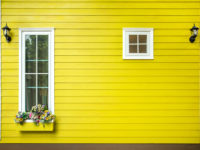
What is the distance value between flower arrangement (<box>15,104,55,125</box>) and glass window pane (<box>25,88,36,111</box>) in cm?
12

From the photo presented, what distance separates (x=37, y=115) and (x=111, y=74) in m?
1.55

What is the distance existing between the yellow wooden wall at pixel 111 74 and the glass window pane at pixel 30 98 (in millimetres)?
188

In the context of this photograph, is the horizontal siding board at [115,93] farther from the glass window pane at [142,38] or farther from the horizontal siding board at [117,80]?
the glass window pane at [142,38]

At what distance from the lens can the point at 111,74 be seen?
9.54 feet

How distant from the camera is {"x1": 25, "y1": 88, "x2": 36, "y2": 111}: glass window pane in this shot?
2955 mm

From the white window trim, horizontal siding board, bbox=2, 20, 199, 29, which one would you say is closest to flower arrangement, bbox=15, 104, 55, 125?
the white window trim

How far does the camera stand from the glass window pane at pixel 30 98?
296cm

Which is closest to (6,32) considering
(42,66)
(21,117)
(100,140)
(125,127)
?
(42,66)

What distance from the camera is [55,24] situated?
9.54ft

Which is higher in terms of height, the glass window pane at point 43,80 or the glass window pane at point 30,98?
the glass window pane at point 43,80

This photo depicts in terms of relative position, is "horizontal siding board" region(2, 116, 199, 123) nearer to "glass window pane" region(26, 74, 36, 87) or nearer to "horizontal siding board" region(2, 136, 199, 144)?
"horizontal siding board" region(2, 136, 199, 144)

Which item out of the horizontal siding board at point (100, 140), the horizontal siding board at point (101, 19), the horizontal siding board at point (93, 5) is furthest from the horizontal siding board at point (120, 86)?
the horizontal siding board at point (93, 5)

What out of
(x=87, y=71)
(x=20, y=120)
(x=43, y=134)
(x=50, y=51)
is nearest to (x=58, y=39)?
(x=50, y=51)

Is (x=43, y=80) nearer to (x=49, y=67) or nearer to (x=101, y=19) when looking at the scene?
(x=49, y=67)
